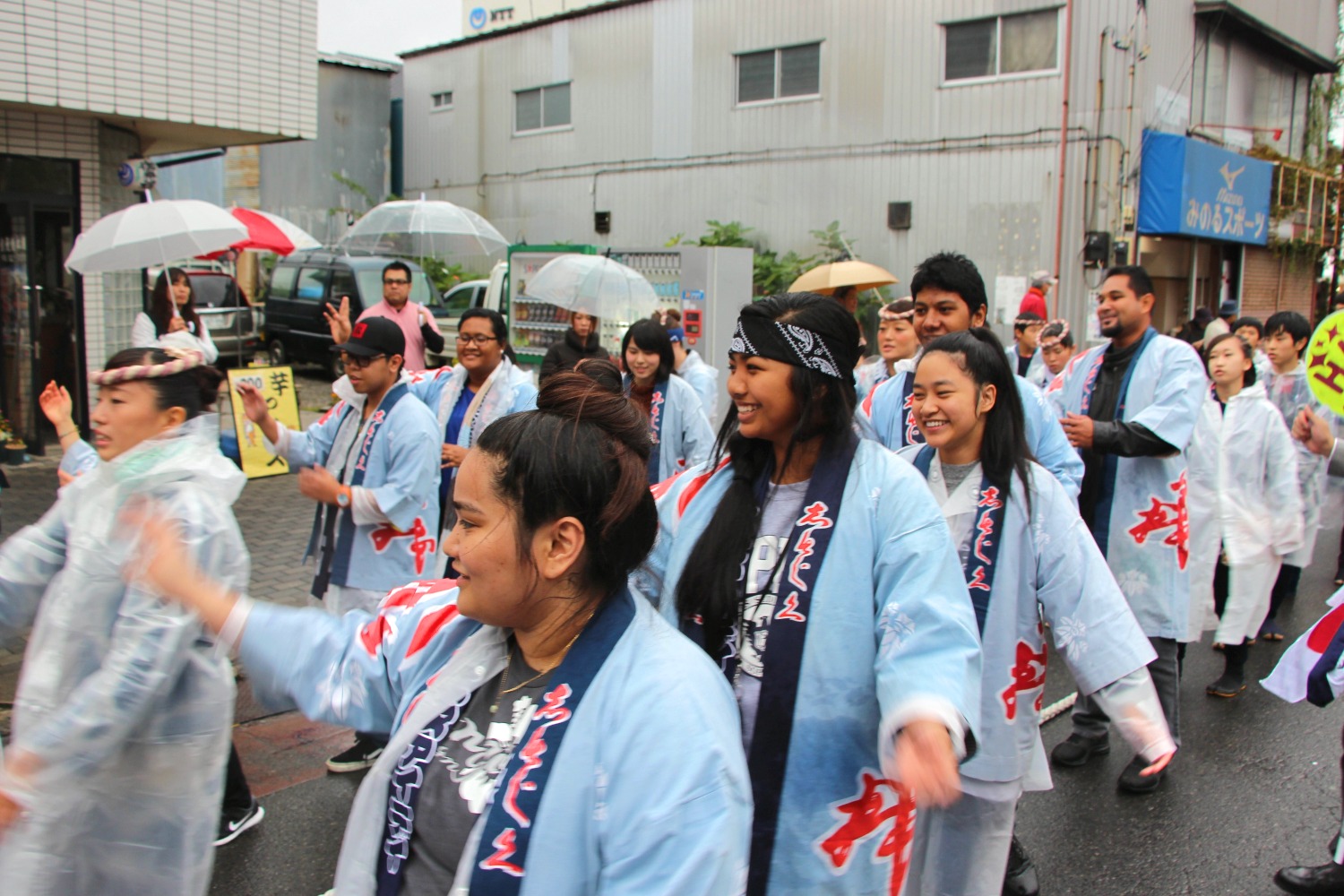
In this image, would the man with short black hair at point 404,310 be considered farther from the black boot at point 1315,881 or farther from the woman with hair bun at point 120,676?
the black boot at point 1315,881

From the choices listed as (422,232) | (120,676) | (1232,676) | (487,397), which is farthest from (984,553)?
(422,232)

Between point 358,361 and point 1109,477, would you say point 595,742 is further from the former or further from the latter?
point 1109,477

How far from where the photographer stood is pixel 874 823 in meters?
2.23

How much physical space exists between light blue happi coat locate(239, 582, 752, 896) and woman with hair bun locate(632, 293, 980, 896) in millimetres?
506

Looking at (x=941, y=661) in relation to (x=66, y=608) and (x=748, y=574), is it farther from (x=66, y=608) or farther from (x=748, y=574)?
(x=66, y=608)

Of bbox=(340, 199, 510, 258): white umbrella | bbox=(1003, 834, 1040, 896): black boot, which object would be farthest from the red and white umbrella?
bbox=(1003, 834, 1040, 896): black boot

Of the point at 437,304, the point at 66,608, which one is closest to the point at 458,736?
the point at 66,608

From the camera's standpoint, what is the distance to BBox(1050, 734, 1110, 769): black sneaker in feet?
15.8

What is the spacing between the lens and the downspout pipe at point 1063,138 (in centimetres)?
1520

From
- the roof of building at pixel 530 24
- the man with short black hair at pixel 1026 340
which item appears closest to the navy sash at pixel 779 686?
the man with short black hair at pixel 1026 340

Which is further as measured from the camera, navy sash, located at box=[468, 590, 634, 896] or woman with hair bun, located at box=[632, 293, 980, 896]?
woman with hair bun, located at box=[632, 293, 980, 896]

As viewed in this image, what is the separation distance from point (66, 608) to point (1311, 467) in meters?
7.86

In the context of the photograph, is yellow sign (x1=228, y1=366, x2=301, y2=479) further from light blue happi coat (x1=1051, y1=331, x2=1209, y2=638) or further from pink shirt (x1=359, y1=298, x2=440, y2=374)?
light blue happi coat (x1=1051, y1=331, x2=1209, y2=638)

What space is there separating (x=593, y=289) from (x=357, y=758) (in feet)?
17.4
